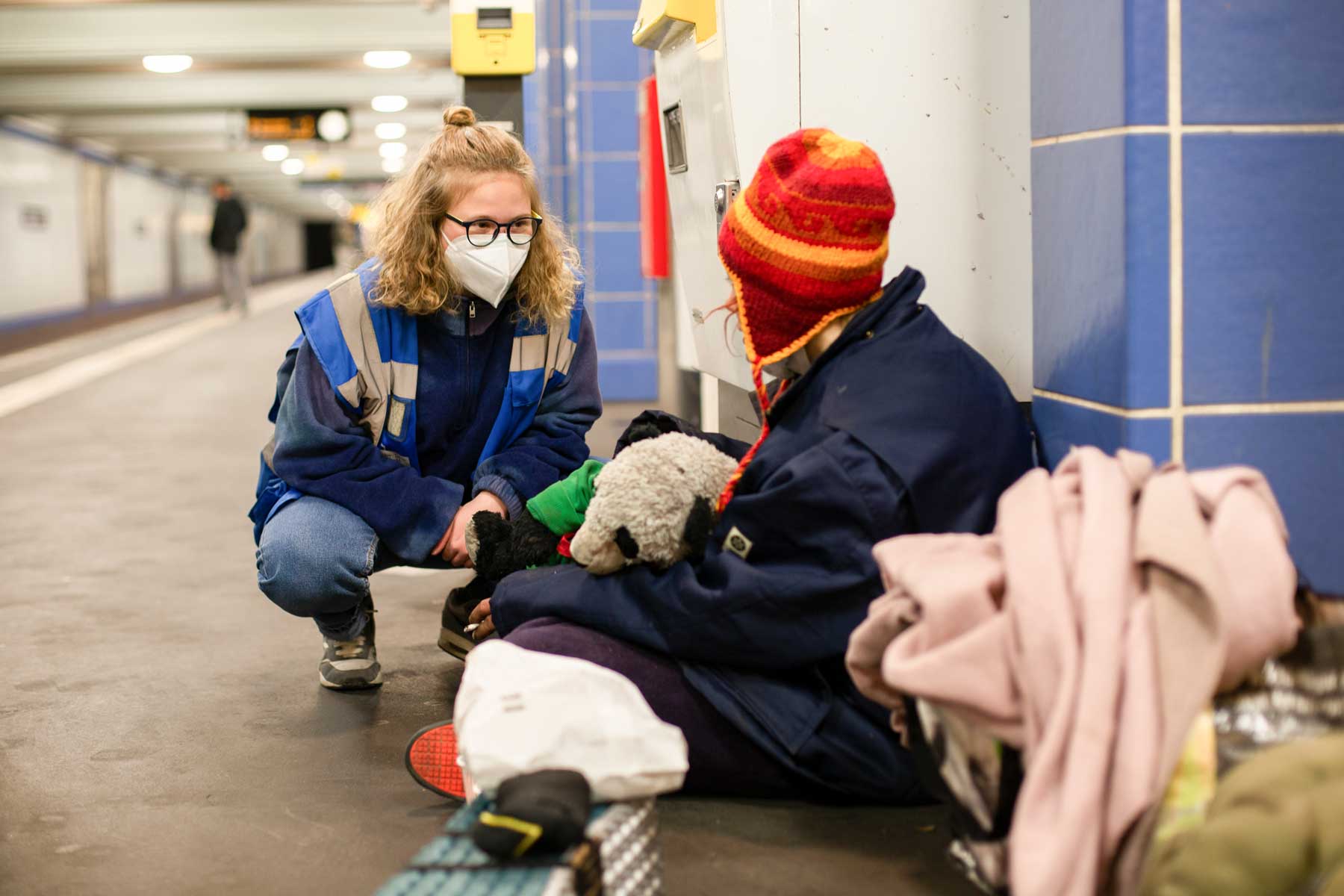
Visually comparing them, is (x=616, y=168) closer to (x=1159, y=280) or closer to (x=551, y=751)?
(x=1159, y=280)

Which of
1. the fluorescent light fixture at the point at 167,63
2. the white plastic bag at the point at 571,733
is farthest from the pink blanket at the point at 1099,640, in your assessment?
the fluorescent light fixture at the point at 167,63

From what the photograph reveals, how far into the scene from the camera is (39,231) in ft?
58.5

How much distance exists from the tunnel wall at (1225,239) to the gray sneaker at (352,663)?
4.98 ft

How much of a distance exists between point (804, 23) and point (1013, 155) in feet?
1.42

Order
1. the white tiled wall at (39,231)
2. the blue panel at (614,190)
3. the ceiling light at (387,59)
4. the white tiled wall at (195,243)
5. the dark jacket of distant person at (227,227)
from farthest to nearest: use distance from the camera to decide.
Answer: the white tiled wall at (195,243)
the dark jacket of distant person at (227,227)
the white tiled wall at (39,231)
the ceiling light at (387,59)
the blue panel at (614,190)

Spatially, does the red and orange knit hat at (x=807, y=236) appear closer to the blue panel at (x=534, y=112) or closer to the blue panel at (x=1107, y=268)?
the blue panel at (x=1107, y=268)

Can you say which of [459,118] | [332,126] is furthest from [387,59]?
[459,118]

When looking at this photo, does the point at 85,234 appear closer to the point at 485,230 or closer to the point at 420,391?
the point at 420,391

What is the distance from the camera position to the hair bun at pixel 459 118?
2650 millimetres

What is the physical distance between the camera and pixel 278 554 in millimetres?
2467

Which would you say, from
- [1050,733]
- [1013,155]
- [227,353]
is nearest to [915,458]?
[1050,733]

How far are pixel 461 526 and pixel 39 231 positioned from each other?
17524 mm

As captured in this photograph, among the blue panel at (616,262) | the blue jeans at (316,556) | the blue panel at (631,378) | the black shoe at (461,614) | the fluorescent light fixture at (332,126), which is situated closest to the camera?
the blue jeans at (316,556)

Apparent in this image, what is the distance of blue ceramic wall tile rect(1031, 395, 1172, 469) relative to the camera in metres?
1.88
